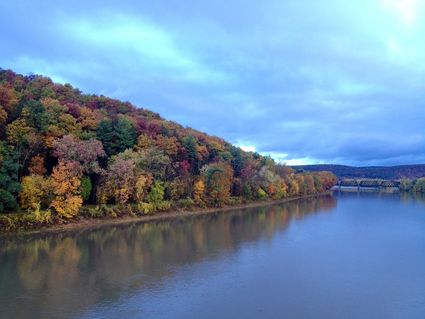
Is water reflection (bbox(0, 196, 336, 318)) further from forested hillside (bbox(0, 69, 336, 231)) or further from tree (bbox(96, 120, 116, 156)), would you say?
tree (bbox(96, 120, 116, 156))

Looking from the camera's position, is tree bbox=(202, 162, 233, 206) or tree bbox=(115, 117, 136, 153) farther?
tree bbox=(202, 162, 233, 206)

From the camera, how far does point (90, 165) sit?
3819cm

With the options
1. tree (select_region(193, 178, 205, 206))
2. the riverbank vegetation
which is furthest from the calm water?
the riverbank vegetation

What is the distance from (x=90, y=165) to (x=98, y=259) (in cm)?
1561

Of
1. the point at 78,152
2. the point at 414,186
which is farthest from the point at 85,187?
the point at 414,186

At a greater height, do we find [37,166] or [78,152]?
[78,152]

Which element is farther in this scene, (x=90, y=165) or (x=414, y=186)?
(x=414, y=186)

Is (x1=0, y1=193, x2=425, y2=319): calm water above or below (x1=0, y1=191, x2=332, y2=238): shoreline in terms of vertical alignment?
below

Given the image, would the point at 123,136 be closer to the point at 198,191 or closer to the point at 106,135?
the point at 106,135

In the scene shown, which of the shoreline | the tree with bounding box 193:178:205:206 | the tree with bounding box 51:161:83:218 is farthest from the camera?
the tree with bounding box 193:178:205:206

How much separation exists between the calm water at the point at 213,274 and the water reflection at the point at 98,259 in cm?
5

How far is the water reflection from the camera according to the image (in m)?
16.3

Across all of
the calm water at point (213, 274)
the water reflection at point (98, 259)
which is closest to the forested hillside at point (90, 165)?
the water reflection at point (98, 259)

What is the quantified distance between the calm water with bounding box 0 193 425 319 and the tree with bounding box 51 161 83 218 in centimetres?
263
